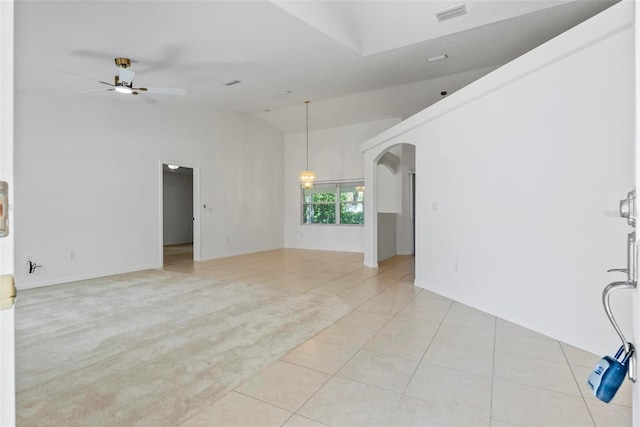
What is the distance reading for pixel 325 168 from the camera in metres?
9.89

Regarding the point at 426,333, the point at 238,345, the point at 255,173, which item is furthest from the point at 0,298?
the point at 255,173

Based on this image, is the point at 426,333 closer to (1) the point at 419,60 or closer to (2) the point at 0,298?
(2) the point at 0,298

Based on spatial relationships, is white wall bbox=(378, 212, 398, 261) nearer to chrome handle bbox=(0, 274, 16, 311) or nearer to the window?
the window

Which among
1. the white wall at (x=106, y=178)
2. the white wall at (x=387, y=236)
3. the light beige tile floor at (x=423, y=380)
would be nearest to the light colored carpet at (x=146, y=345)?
the light beige tile floor at (x=423, y=380)

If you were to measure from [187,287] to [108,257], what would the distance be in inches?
82.0

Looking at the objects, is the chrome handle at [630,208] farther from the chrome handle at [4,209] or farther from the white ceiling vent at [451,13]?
the white ceiling vent at [451,13]

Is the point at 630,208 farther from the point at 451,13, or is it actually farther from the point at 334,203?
the point at 334,203

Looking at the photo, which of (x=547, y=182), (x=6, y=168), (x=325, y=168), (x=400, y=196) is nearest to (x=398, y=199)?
(x=400, y=196)

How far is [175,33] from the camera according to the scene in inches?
153

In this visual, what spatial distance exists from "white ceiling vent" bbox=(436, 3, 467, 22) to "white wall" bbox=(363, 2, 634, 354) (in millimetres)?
977

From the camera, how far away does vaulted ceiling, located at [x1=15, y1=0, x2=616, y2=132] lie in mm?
3506

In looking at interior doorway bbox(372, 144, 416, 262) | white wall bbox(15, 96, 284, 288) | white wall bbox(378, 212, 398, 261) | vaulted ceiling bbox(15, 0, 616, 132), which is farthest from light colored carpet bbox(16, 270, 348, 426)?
interior doorway bbox(372, 144, 416, 262)

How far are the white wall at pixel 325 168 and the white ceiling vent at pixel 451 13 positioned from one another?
186 inches

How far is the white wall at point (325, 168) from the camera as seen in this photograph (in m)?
9.34
